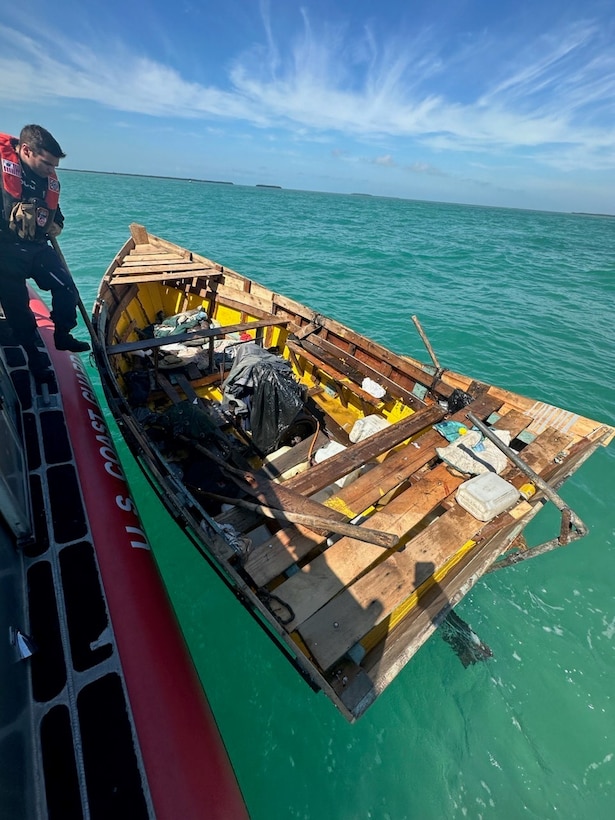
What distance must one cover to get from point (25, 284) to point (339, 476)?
5162 mm

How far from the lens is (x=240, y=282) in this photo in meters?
8.84

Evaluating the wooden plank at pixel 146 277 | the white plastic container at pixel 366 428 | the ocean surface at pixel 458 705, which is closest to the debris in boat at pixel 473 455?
the white plastic container at pixel 366 428

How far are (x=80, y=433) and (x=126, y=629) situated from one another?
2.84m

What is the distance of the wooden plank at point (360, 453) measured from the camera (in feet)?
13.4

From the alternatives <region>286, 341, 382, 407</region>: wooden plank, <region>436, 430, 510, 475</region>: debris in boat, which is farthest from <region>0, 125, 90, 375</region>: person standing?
<region>436, 430, 510, 475</region>: debris in boat

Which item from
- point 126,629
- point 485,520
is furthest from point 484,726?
point 126,629

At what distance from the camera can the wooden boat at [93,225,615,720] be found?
3.05 metres

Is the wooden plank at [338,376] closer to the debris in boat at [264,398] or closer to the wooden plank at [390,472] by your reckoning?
the debris in boat at [264,398]

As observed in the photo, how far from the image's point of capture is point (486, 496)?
3.82m

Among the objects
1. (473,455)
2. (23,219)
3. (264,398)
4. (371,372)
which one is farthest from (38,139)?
(473,455)

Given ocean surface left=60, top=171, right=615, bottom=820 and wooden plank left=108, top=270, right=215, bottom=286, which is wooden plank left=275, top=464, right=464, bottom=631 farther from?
wooden plank left=108, top=270, right=215, bottom=286

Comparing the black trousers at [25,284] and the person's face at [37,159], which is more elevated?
the person's face at [37,159]

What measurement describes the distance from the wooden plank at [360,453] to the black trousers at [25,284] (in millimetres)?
4550

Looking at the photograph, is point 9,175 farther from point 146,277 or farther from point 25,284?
point 146,277
